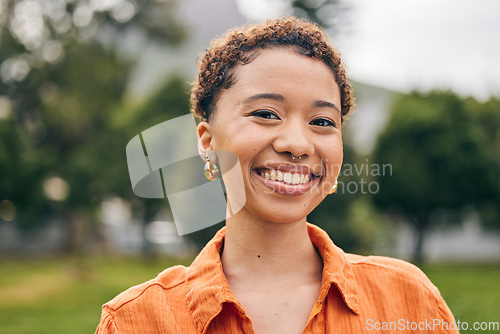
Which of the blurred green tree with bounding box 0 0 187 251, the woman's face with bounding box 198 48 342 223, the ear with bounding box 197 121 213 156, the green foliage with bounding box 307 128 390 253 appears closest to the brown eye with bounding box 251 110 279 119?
the woman's face with bounding box 198 48 342 223

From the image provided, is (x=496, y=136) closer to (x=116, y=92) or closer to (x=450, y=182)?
(x=450, y=182)

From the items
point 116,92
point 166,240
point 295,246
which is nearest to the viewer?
point 295,246

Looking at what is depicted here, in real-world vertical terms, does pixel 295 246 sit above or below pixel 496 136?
below

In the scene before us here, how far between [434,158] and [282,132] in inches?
847

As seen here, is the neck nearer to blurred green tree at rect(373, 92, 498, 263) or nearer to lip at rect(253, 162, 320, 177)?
lip at rect(253, 162, 320, 177)

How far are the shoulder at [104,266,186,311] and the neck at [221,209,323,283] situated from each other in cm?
20

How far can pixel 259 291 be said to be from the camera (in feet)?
6.82

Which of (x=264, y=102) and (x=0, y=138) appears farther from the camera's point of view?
(x=0, y=138)

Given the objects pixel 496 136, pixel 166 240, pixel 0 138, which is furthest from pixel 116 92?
pixel 496 136

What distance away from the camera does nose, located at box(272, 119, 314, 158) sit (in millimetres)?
1940

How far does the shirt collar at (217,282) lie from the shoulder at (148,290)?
53 mm

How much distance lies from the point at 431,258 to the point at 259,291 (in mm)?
28343

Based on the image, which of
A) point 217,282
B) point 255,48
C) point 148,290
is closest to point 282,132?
point 255,48

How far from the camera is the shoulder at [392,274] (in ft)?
6.66
